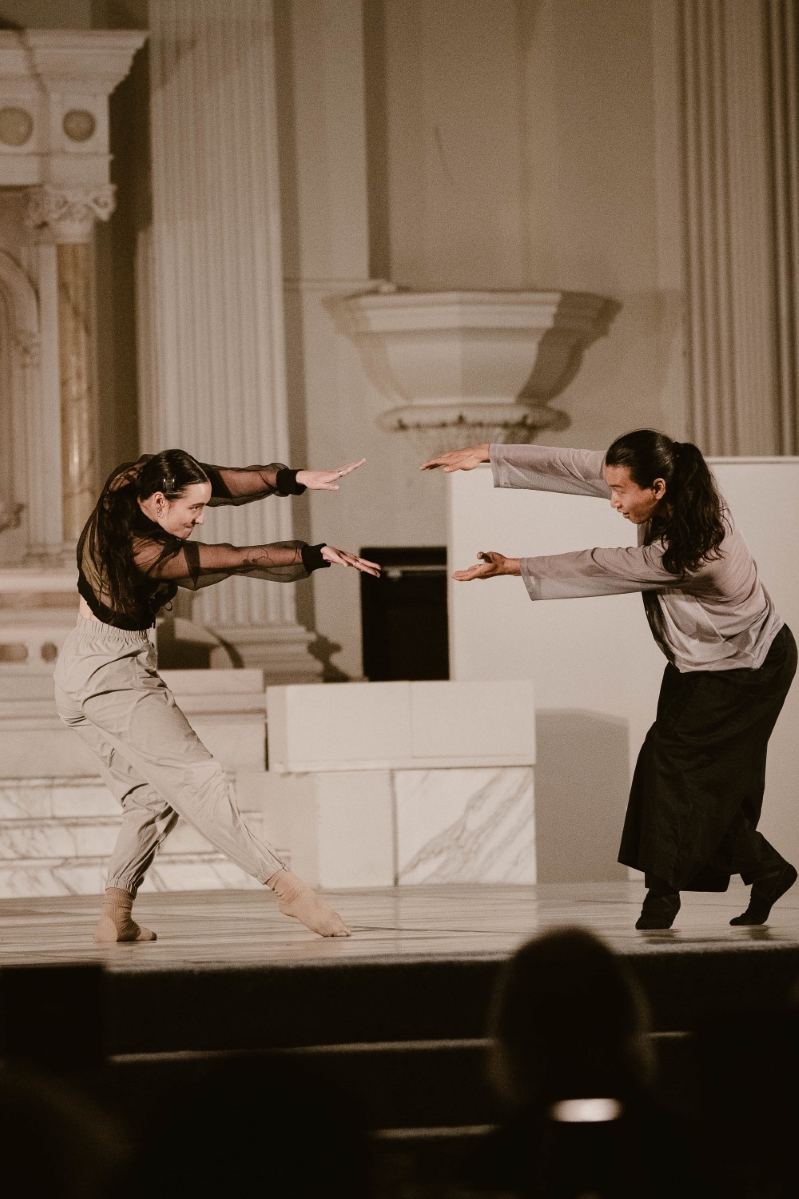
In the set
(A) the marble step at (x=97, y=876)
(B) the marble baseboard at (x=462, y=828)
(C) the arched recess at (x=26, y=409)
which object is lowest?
(A) the marble step at (x=97, y=876)

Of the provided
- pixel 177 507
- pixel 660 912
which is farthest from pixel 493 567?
pixel 660 912

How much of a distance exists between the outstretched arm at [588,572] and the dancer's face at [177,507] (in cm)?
63

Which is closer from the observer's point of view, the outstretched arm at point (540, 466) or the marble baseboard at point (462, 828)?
the outstretched arm at point (540, 466)

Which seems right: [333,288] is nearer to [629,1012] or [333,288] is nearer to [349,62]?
[349,62]

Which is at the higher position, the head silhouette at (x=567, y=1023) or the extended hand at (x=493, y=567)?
the extended hand at (x=493, y=567)

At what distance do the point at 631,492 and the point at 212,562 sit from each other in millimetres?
970

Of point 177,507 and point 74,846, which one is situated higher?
point 177,507

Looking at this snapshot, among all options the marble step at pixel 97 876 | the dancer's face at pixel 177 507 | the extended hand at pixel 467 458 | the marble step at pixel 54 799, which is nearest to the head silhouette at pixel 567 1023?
the dancer's face at pixel 177 507

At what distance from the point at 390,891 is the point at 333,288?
13.7ft

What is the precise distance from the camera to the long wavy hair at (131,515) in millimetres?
3934

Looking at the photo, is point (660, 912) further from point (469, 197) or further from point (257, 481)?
point (469, 197)

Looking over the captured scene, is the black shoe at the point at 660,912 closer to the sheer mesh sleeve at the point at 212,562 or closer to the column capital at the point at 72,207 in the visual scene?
the sheer mesh sleeve at the point at 212,562

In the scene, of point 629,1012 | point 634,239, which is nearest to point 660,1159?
point 629,1012

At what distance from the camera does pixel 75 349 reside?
797cm
